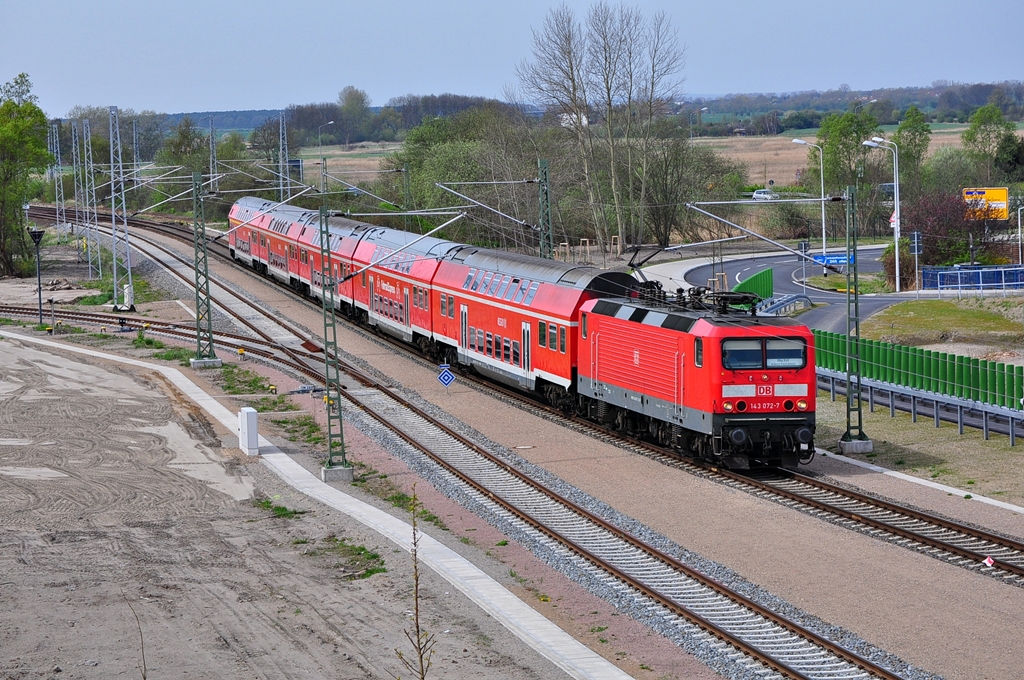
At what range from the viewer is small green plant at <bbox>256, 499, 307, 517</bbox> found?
23875 mm

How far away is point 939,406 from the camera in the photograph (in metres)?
31.4

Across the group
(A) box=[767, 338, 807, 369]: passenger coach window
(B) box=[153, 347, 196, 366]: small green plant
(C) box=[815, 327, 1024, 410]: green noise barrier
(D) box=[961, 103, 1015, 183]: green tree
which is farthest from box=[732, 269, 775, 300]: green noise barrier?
(D) box=[961, 103, 1015, 183]: green tree

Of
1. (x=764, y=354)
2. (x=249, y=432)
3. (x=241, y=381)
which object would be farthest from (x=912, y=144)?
(x=249, y=432)

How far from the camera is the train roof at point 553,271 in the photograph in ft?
102

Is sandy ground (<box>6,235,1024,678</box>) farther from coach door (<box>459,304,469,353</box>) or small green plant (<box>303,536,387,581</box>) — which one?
coach door (<box>459,304,469,353</box>)

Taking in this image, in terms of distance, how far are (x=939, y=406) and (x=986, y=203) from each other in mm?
46350

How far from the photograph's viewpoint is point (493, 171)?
3004 inches

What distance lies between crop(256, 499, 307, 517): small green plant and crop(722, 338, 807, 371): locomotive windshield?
9409 millimetres

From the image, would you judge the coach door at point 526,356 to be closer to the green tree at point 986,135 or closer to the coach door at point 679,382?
the coach door at point 679,382

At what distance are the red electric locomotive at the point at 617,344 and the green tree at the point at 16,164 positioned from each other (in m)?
41.0

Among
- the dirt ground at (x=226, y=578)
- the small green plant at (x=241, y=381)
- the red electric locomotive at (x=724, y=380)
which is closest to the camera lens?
the dirt ground at (x=226, y=578)

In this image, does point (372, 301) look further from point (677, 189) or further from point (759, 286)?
point (677, 189)

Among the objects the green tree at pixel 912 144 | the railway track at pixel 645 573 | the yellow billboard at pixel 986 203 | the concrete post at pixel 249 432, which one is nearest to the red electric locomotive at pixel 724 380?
the railway track at pixel 645 573

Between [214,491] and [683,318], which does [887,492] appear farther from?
[214,491]
